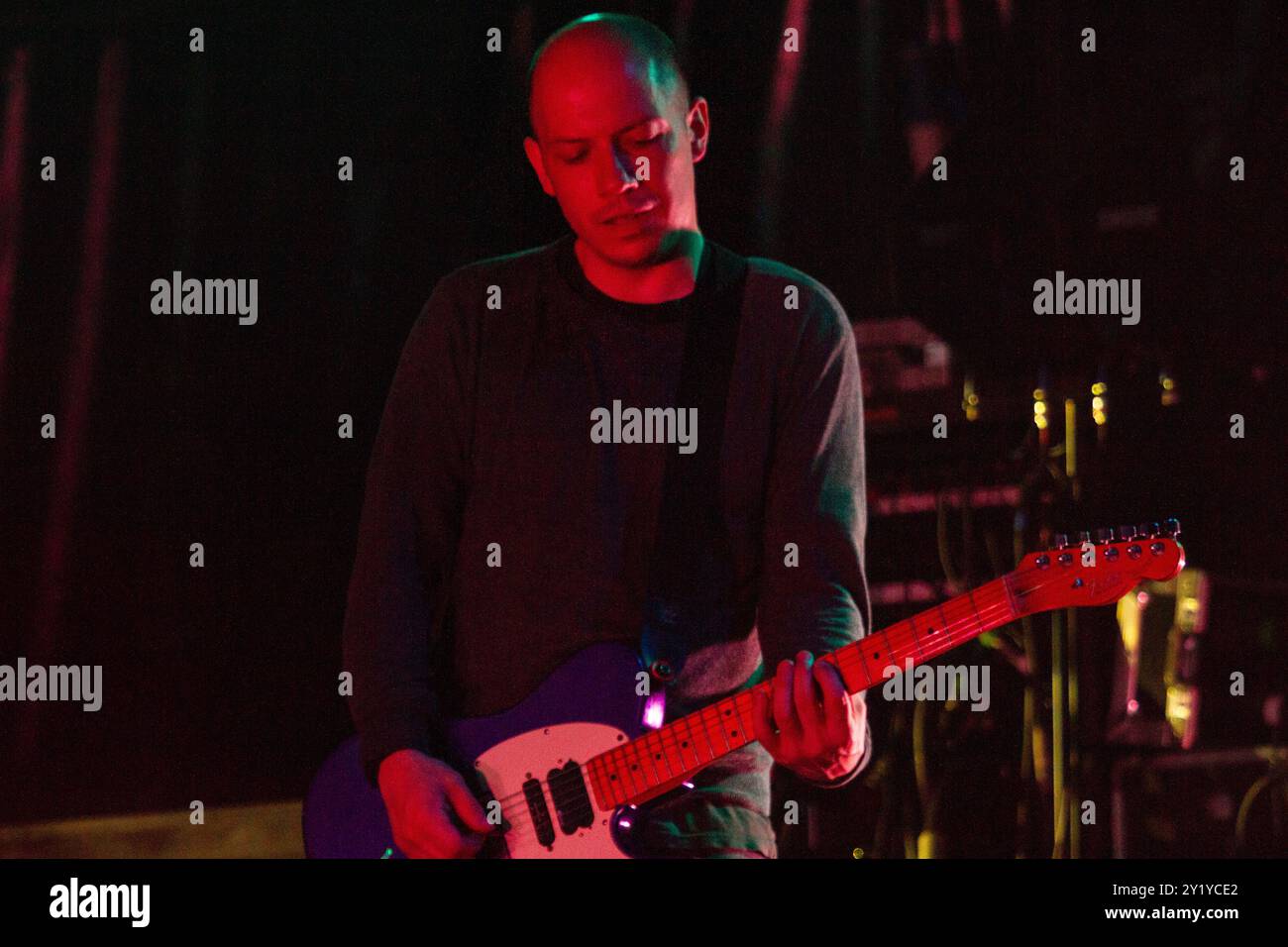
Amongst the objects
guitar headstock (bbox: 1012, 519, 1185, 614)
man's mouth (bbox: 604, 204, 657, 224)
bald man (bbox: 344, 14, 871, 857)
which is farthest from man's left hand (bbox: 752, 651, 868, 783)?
man's mouth (bbox: 604, 204, 657, 224)

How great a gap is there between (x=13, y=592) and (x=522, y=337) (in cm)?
125

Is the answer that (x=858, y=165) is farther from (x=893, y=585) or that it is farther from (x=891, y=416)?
(x=893, y=585)

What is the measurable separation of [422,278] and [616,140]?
55cm

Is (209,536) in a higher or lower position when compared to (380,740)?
higher

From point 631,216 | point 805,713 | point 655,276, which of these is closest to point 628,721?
point 805,713

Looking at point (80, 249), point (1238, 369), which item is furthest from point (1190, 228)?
point (80, 249)

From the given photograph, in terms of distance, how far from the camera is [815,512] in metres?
2.39

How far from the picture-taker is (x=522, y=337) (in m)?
2.55

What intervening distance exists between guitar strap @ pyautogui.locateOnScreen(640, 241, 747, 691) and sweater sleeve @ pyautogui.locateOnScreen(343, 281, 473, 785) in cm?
41

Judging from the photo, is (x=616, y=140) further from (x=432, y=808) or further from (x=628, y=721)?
(x=432, y=808)
